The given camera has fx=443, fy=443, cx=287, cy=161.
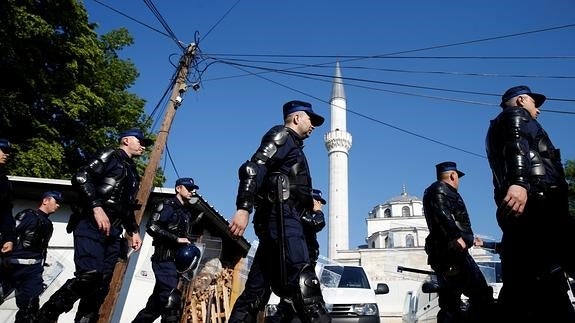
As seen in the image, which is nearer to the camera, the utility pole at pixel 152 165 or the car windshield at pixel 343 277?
the utility pole at pixel 152 165

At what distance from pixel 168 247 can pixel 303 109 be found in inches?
112

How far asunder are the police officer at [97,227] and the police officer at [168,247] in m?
0.63

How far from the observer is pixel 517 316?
3.16 meters

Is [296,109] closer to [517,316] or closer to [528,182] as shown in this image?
[528,182]

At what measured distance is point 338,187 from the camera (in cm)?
6594

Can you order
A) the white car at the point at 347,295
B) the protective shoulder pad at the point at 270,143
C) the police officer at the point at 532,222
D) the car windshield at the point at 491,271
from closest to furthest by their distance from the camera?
1. the police officer at the point at 532,222
2. the protective shoulder pad at the point at 270,143
3. the car windshield at the point at 491,271
4. the white car at the point at 347,295

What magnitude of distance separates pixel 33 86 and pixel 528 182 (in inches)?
671

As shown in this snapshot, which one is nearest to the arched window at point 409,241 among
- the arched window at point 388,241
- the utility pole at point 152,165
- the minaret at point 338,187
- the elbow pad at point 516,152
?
the arched window at point 388,241

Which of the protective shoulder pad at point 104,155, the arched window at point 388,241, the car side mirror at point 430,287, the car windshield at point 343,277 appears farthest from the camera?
the arched window at point 388,241

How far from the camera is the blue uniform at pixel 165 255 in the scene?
523 cm

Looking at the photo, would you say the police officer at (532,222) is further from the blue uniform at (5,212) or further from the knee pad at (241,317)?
the blue uniform at (5,212)

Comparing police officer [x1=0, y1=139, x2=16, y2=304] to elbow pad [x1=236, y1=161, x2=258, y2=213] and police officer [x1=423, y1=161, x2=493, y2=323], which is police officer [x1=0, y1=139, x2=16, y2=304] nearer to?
elbow pad [x1=236, y1=161, x2=258, y2=213]

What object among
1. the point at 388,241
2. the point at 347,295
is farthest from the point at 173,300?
the point at 388,241

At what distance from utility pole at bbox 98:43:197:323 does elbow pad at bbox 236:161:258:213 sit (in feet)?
9.33
